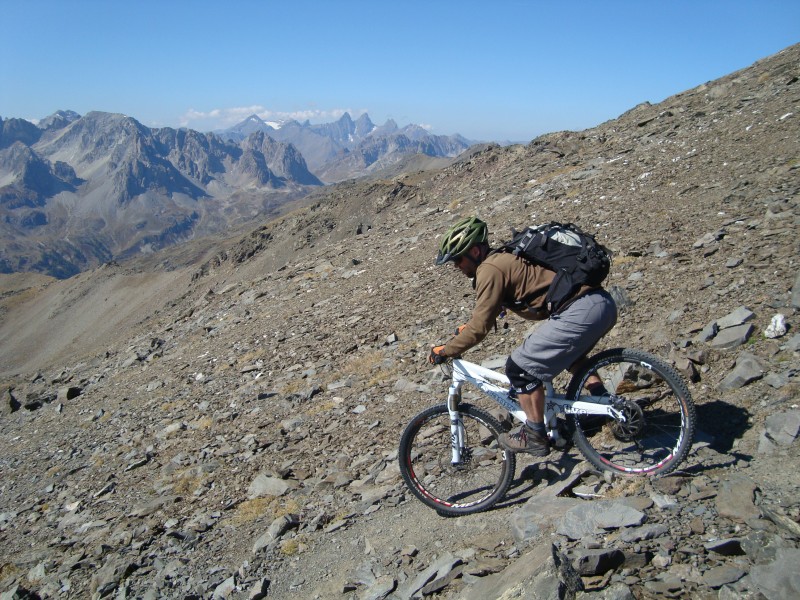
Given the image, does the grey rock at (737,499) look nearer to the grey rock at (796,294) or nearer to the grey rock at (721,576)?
the grey rock at (721,576)

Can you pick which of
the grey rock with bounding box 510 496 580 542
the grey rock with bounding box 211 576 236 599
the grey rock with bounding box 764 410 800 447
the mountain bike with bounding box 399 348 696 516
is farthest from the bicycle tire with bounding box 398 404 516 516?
the grey rock with bounding box 764 410 800 447

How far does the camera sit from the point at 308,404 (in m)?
11.9

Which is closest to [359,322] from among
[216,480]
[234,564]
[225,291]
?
[216,480]

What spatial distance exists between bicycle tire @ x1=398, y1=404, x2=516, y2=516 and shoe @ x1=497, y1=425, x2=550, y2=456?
151 millimetres

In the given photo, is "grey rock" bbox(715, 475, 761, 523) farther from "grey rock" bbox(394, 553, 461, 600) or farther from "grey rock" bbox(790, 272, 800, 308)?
"grey rock" bbox(790, 272, 800, 308)

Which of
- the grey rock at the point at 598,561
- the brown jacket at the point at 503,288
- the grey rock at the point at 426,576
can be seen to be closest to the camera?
the grey rock at the point at 598,561

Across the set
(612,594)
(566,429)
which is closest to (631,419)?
(566,429)

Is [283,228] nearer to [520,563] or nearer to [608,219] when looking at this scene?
[608,219]

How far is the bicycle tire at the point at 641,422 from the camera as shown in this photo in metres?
5.55

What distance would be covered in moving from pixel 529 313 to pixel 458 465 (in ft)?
7.40

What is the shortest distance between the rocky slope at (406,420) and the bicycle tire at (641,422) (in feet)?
0.97

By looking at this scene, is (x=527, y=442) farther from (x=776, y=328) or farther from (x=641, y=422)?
(x=776, y=328)

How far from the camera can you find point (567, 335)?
553cm

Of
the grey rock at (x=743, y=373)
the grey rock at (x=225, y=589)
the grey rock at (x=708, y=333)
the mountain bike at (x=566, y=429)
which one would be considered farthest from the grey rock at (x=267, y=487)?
the grey rock at (x=708, y=333)
